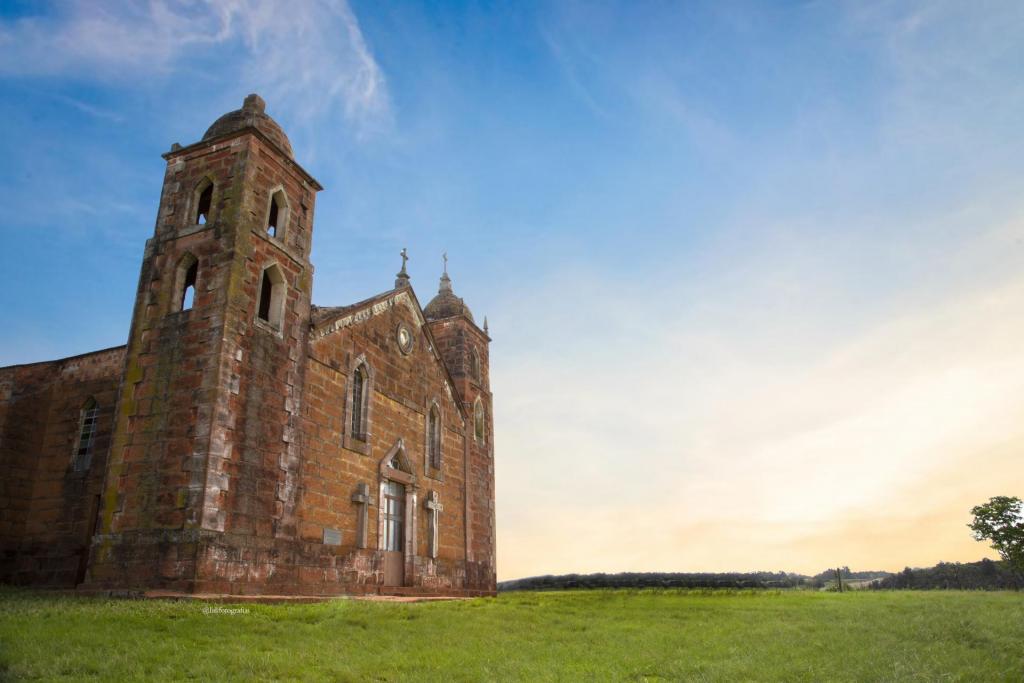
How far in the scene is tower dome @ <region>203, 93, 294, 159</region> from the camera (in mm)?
18906

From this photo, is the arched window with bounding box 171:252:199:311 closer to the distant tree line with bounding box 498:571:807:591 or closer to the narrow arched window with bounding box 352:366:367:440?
the narrow arched window with bounding box 352:366:367:440

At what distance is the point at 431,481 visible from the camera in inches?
961

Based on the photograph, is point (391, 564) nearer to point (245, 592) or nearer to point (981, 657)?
point (245, 592)

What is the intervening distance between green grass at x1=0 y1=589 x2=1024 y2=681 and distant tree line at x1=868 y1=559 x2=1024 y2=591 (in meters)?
28.3

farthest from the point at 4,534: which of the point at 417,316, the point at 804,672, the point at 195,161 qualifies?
the point at 804,672

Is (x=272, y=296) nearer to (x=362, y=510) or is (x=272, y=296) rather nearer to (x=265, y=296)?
(x=265, y=296)

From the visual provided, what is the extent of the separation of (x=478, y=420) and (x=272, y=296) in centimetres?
1348

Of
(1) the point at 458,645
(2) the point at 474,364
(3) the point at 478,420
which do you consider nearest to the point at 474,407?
(3) the point at 478,420

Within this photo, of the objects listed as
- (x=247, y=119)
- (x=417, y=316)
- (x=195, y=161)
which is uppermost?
(x=247, y=119)

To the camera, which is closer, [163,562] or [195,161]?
[163,562]

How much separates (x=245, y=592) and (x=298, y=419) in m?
4.52

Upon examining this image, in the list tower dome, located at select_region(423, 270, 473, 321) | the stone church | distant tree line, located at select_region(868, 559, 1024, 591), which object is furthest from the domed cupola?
distant tree line, located at select_region(868, 559, 1024, 591)

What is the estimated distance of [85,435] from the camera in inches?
862

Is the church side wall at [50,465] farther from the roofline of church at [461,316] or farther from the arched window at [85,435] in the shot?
the roofline of church at [461,316]
